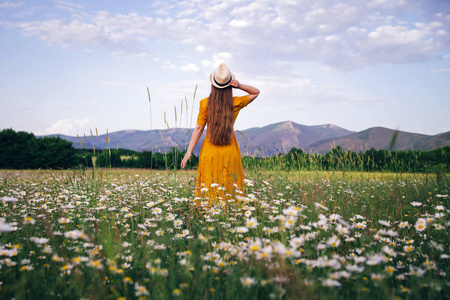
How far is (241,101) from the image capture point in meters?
4.79

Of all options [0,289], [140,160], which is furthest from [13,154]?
[0,289]

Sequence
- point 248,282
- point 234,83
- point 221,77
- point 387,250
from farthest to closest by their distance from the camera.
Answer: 1. point 234,83
2. point 221,77
3. point 387,250
4. point 248,282

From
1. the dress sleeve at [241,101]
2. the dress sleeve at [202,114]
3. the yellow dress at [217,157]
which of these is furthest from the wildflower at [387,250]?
the dress sleeve at [202,114]

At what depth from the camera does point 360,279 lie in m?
1.94

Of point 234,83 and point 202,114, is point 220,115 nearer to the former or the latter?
point 202,114

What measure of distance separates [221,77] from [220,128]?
835mm

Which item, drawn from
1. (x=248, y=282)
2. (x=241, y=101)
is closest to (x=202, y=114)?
(x=241, y=101)

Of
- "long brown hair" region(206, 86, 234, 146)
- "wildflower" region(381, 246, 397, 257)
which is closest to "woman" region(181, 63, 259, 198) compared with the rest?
"long brown hair" region(206, 86, 234, 146)

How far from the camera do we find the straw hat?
447 centimetres

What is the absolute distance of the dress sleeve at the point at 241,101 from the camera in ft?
15.7

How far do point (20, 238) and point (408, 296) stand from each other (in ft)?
11.3

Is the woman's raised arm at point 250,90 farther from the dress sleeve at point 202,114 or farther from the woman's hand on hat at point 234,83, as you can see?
the dress sleeve at point 202,114

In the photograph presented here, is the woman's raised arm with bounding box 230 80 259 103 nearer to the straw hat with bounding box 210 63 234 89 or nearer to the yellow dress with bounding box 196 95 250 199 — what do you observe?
the yellow dress with bounding box 196 95 250 199

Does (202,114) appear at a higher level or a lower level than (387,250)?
higher
